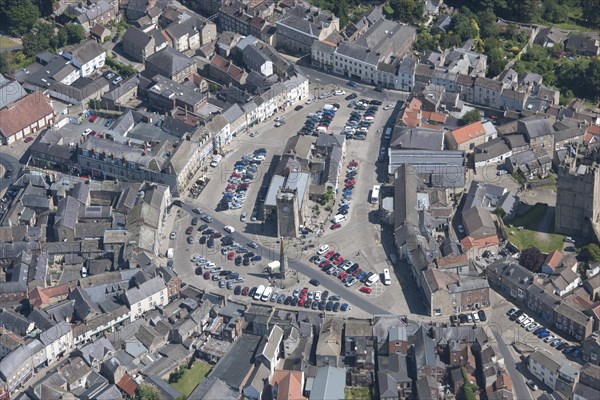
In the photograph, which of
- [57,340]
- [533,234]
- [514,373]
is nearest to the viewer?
[514,373]

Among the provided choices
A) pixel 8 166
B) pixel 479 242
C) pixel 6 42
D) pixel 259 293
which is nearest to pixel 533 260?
pixel 479 242

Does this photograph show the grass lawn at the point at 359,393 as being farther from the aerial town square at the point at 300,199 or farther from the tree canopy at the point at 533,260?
the tree canopy at the point at 533,260

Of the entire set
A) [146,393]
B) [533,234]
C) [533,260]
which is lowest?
[146,393]

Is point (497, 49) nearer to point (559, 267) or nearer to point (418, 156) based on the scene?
point (418, 156)

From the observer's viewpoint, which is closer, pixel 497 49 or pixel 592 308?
pixel 592 308

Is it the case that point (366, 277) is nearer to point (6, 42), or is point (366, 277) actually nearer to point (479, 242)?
point (479, 242)

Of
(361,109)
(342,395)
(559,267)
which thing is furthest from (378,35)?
(342,395)
